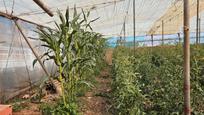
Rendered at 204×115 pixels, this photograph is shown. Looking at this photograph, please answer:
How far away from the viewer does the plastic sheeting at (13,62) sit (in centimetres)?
521

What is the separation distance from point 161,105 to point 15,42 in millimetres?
3639

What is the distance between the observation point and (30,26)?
7.18 m

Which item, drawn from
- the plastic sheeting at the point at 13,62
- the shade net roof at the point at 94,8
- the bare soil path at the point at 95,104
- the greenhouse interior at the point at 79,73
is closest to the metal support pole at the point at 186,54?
the greenhouse interior at the point at 79,73

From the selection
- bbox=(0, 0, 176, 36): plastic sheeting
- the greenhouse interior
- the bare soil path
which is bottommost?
the bare soil path

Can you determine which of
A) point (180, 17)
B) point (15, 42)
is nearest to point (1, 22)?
point (15, 42)

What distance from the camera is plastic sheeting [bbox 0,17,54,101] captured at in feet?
17.1

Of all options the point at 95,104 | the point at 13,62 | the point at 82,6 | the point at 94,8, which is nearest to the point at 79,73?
the point at 95,104

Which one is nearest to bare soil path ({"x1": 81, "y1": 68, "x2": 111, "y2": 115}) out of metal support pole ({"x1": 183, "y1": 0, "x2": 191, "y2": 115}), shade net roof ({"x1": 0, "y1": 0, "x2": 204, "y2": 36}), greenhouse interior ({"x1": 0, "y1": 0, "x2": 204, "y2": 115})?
greenhouse interior ({"x1": 0, "y1": 0, "x2": 204, "y2": 115})

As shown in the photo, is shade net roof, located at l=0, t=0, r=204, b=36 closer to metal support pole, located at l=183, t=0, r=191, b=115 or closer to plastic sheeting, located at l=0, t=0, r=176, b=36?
plastic sheeting, located at l=0, t=0, r=176, b=36

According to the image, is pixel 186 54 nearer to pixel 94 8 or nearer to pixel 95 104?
pixel 95 104

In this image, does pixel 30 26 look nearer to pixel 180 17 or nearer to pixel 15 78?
pixel 15 78

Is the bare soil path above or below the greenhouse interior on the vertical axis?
below

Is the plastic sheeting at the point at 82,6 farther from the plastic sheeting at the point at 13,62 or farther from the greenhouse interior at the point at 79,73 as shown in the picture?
the plastic sheeting at the point at 13,62

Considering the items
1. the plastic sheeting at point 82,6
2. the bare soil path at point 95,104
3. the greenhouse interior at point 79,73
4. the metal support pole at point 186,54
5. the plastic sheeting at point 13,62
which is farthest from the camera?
the plastic sheeting at point 82,6
